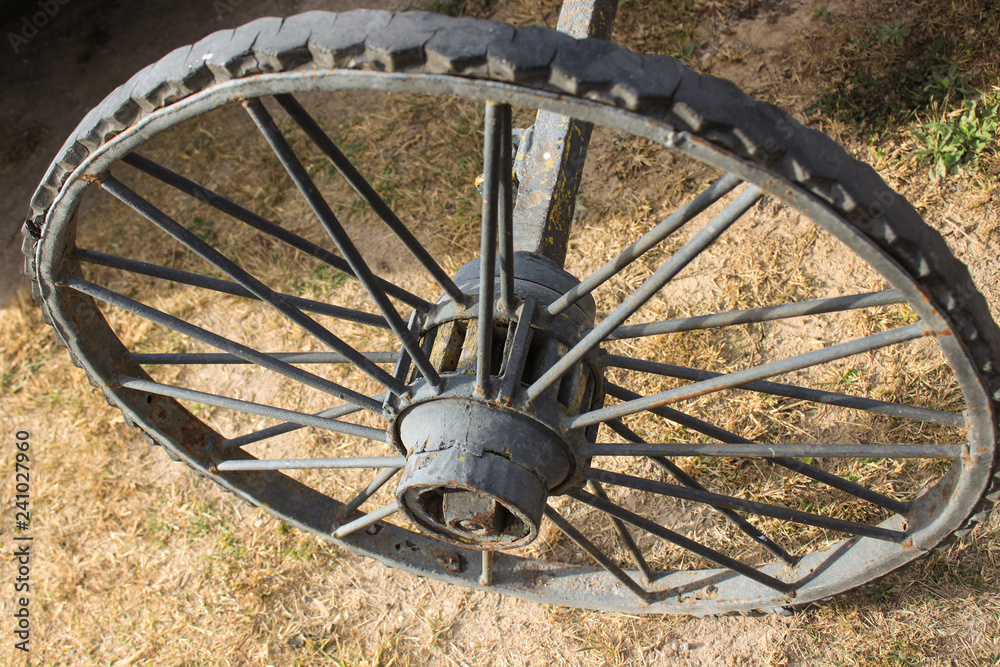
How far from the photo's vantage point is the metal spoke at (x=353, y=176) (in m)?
1.71

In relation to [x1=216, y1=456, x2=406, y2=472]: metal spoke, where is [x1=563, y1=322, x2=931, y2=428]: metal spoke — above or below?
above

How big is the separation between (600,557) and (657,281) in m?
1.41

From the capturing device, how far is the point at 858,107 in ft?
12.6

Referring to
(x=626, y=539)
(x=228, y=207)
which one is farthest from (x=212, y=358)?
(x=626, y=539)

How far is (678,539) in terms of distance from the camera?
2.66m

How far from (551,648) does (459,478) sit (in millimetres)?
1509

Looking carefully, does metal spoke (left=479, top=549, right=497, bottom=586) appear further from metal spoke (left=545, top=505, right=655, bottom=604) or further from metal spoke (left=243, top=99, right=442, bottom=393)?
metal spoke (left=243, top=99, right=442, bottom=393)

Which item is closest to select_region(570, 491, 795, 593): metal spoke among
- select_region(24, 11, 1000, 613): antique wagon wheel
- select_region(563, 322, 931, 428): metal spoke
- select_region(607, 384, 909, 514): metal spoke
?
select_region(24, 11, 1000, 613): antique wagon wheel

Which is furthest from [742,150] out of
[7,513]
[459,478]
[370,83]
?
[7,513]

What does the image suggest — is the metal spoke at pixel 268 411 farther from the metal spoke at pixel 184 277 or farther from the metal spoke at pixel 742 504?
the metal spoke at pixel 742 504

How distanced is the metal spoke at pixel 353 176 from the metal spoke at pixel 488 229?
0.24 metres

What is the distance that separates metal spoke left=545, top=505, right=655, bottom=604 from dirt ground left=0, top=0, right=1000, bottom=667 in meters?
0.28

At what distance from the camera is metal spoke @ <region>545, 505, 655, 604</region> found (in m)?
2.70

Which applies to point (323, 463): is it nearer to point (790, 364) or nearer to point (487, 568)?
point (487, 568)
